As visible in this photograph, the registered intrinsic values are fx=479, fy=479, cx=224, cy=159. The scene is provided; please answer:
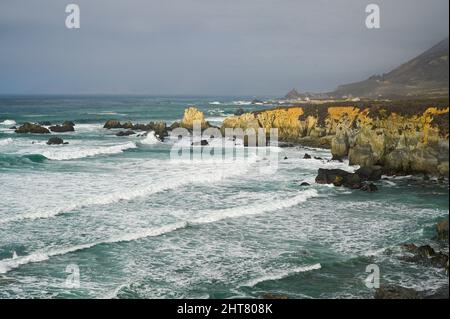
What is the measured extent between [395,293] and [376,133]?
2678cm

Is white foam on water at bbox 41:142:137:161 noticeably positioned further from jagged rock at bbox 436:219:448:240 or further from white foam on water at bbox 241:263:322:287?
jagged rock at bbox 436:219:448:240

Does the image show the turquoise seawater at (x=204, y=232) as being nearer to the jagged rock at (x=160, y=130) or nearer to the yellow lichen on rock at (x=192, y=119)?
the jagged rock at (x=160, y=130)

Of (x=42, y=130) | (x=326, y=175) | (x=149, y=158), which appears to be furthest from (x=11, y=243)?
(x=42, y=130)

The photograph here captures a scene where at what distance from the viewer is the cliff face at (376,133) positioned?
32.1m

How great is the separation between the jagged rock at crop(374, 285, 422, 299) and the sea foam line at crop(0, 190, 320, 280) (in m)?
9.32

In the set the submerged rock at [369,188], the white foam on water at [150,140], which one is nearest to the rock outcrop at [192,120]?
the white foam on water at [150,140]

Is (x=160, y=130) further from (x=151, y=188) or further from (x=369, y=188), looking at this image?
(x=369, y=188)

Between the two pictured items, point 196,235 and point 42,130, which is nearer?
point 196,235

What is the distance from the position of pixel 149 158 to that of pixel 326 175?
18.6 meters

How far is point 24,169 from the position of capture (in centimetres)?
3509

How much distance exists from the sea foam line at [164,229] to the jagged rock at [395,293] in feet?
30.6
